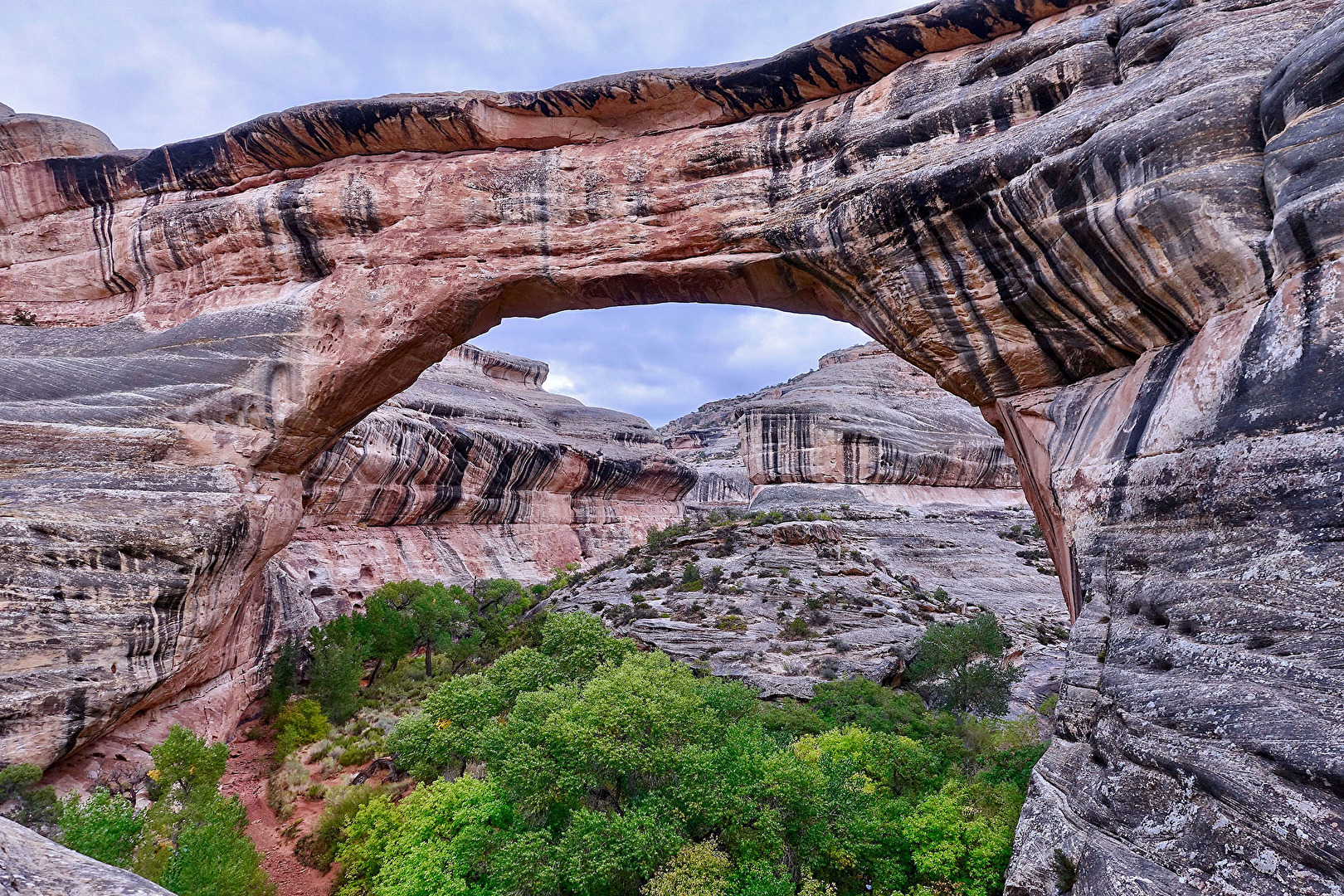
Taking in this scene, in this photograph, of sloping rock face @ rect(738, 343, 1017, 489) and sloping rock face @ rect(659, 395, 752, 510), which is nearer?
sloping rock face @ rect(738, 343, 1017, 489)

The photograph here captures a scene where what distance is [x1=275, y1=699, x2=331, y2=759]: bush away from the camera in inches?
552

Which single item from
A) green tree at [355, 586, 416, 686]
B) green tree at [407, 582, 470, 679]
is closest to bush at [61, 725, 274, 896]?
green tree at [407, 582, 470, 679]

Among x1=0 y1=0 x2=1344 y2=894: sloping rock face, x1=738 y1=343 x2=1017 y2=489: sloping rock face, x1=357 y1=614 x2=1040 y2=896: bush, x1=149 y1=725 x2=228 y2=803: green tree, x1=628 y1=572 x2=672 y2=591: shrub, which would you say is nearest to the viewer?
x1=0 y1=0 x2=1344 y2=894: sloping rock face

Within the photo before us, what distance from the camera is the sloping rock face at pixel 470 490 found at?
2291 cm

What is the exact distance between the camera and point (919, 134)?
951cm

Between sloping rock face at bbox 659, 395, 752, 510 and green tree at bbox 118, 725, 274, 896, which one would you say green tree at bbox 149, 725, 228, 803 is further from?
sloping rock face at bbox 659, 395, 752, 510

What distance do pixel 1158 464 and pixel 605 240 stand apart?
9.04 m

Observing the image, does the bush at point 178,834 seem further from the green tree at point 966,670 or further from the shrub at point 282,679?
the green tree at point 966,670

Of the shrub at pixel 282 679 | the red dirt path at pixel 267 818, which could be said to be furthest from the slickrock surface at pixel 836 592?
the red dirt path at pixel 267 818

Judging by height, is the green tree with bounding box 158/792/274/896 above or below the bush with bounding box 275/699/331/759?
above

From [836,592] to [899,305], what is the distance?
44.0ft

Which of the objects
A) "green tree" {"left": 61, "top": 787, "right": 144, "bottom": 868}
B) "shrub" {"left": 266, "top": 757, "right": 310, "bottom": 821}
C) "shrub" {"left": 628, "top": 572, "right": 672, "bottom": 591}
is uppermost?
"shrub" {"left": 628, "top": 572, "right": 672, "bottom": 591}

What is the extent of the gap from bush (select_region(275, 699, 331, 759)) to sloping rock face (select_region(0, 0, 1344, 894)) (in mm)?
2452

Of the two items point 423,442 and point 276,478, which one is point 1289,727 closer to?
point 276,478
